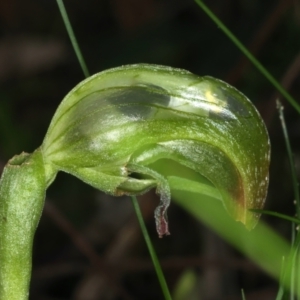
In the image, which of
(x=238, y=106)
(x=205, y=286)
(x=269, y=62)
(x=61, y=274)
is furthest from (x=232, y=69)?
(x=238, y=106)

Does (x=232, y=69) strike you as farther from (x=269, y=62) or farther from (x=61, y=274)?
(x=61, y=274)

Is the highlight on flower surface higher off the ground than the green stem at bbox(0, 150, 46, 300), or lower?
higher

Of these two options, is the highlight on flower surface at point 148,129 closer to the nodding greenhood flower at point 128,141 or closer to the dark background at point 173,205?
the nodding greenhood flower at point 128,141

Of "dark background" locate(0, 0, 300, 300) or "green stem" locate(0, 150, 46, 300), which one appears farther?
"dark background" locate(0, 0, 300, 300)

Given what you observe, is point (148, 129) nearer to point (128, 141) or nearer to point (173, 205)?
point (128, 141)

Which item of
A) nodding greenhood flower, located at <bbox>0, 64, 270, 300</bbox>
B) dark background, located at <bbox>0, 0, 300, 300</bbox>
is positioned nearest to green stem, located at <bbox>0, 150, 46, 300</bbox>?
nodding greenhood flower, located at <bbox>0, 64, 270, 300</bbox>

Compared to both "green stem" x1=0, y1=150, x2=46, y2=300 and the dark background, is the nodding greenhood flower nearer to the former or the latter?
"green stem" x1=0, y1=150, x2=46, y2=300

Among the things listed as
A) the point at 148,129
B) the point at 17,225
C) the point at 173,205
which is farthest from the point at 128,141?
the point at 173,205

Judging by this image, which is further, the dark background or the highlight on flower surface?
the dark background
